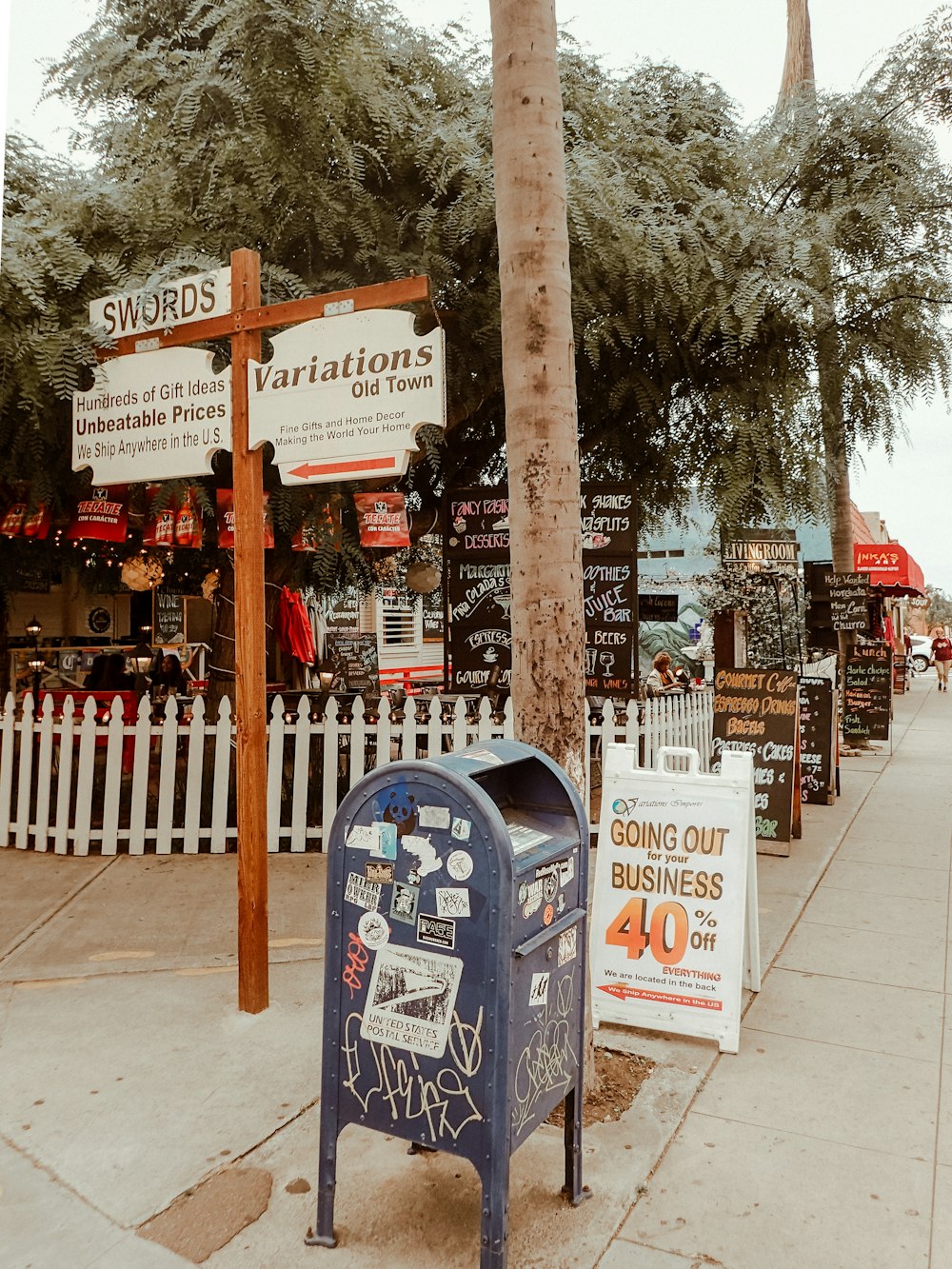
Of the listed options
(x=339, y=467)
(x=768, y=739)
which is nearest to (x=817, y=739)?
(x=768, y=739)

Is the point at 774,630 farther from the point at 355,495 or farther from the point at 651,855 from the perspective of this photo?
the point at 651,855

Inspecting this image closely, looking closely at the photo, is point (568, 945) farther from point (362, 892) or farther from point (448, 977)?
point (362, 892)

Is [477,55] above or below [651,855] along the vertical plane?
above

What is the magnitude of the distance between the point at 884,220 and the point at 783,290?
189 cm

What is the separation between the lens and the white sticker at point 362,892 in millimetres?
2649

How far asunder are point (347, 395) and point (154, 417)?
120 cm

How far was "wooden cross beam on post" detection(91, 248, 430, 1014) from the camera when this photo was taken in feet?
13.8

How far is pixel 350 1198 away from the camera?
285 cm

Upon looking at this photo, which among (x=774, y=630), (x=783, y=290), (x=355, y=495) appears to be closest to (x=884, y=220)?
(x=783, y=290)

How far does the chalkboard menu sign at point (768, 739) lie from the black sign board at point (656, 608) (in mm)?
10458

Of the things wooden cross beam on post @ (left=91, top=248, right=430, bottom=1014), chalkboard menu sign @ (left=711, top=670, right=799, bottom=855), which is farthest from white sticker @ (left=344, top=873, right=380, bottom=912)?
chalkboard menu sign @ (left=711, top=670, right=799, bottom=855)

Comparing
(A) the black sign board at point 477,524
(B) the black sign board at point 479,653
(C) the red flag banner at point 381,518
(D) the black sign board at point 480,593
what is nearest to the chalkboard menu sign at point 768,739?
(B) the black sign board at point 479,653

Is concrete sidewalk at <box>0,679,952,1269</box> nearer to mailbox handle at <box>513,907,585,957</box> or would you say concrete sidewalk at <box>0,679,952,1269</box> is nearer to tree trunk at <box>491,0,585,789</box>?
mailbox handle at <box>513,907,585,957</box>

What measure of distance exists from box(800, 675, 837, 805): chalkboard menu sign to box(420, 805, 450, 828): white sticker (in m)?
6.88
